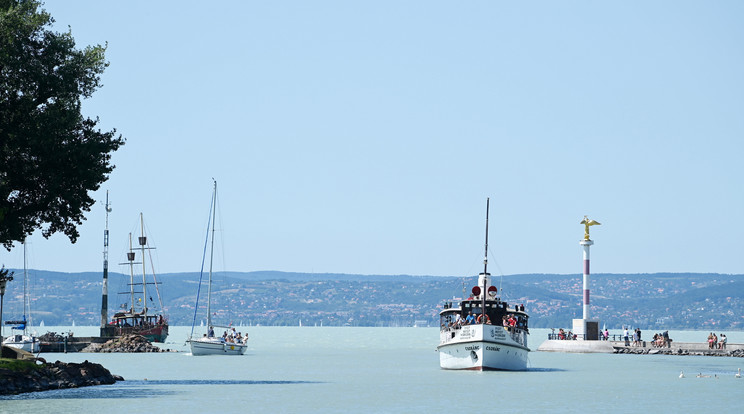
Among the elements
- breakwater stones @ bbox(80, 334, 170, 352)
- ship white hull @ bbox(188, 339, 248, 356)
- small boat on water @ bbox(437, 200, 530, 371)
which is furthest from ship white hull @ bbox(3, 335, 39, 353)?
small boat on water @ bbox(437, 200, 530, 371)

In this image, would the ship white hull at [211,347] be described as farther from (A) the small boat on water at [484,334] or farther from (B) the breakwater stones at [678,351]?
(A) the small boat on water at [484,334]

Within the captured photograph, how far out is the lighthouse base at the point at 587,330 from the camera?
Answer: 112312 millimetres

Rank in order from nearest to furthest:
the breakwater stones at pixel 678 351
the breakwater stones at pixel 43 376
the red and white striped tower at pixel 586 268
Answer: the breakwater stones at pixel 43 376 < the breakwater stones at pixel 678 351 < the red and white striped tower at pixel 586 268

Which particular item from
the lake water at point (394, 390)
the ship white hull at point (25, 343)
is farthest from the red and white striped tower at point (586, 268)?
the ship white hull at point (25, 343)

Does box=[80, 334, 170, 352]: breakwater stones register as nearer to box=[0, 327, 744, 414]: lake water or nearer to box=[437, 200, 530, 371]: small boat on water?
box=[0, 327, 744, 414]: lake water

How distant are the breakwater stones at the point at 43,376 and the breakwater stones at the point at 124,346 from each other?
5820 centimetres

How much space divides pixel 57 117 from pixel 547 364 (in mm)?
53843

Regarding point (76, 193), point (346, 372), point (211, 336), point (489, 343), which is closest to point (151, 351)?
point (211, 336)

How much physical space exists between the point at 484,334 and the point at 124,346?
6211 centimetres

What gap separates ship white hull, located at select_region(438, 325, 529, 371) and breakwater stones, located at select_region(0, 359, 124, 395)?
21.2m

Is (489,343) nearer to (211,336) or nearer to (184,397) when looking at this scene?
(184,397)

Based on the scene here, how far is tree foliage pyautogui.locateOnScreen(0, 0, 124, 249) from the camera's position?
162ft

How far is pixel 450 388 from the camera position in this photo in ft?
201

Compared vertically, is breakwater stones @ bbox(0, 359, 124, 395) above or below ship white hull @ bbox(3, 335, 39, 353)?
above
